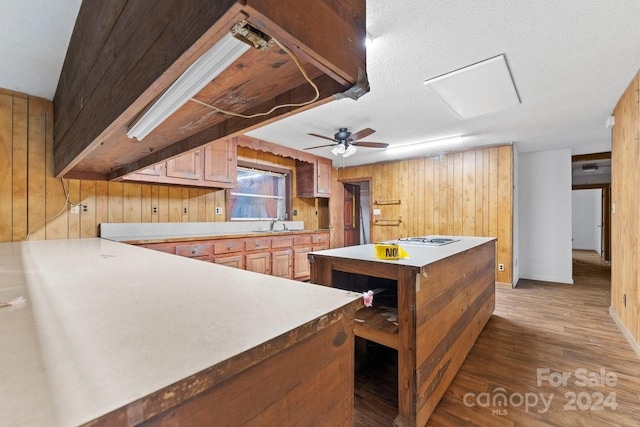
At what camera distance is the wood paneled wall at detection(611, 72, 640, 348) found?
2254 mm

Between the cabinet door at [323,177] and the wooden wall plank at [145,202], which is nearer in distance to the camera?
the wooden wall plank at [145,202]

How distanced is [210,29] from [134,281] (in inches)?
35.1

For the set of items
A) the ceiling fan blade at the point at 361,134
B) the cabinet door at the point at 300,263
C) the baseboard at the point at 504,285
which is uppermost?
the ceiling fan blade at the point at 361,134

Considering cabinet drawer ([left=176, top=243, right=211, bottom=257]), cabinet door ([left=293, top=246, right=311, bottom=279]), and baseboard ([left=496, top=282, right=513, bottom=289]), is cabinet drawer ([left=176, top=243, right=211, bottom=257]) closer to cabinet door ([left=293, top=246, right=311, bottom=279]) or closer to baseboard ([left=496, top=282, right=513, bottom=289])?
cabinet door ([left=293, top=246, right=311, bottom=279])

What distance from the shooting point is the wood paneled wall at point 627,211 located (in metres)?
2.25

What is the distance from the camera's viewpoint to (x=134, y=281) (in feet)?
3.25

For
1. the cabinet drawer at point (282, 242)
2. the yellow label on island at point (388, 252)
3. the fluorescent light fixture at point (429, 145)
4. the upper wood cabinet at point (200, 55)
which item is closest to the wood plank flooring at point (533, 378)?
the yellow label on island at point (388, 252)

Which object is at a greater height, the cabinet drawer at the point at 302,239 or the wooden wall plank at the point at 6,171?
the wooden wall plank at the point at 6,171

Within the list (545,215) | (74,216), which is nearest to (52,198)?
(74,216)

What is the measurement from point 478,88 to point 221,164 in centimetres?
300

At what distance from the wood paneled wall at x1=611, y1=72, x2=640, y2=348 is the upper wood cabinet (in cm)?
294

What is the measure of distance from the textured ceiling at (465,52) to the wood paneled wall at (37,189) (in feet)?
0.69

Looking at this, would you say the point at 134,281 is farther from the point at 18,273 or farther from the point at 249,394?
the point at 249,394

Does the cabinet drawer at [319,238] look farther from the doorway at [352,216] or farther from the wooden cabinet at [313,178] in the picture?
the doorway at [352,216]
